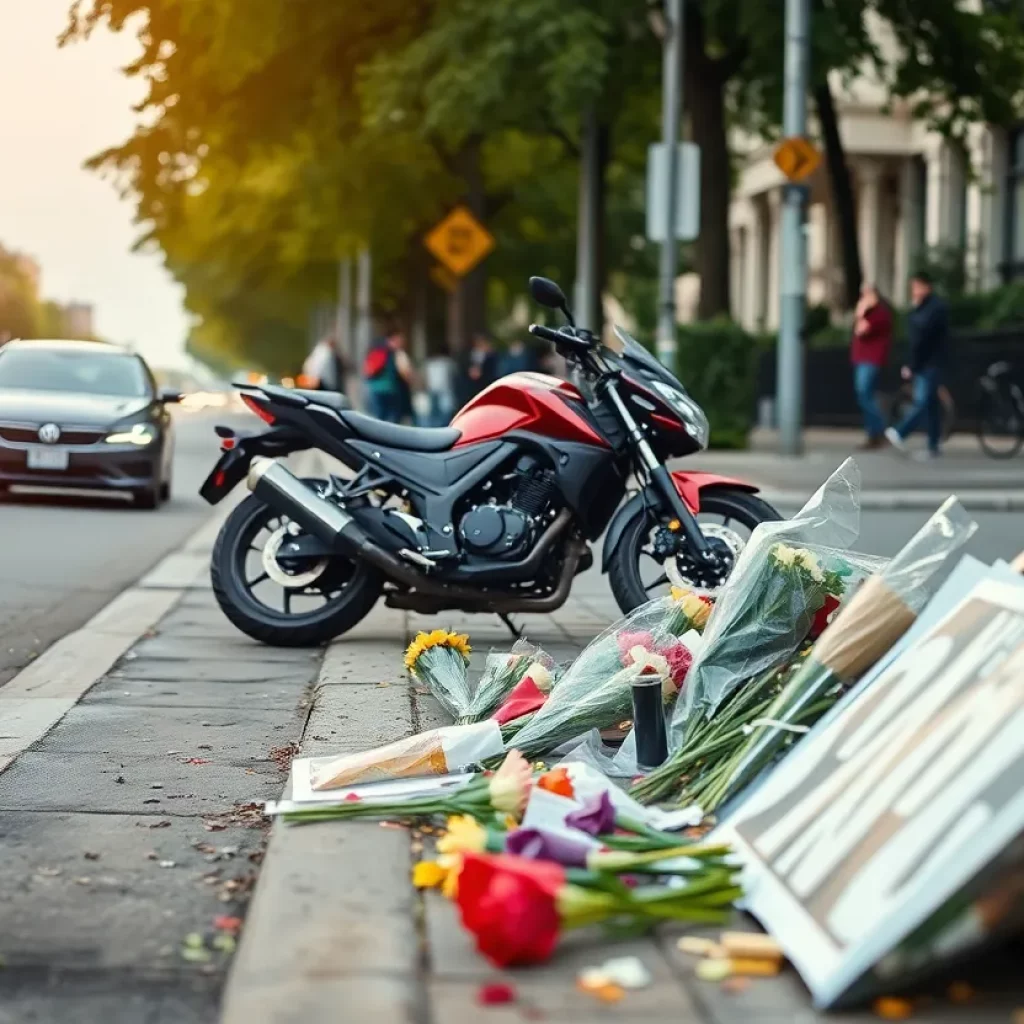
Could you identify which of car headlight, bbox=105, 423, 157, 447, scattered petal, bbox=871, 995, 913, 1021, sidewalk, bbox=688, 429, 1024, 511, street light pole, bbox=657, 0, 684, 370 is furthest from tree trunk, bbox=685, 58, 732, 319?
scattered petal, bbox=871, 995, 913, 1021

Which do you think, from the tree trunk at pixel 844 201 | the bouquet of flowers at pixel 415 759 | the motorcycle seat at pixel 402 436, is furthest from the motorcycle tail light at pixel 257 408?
the tree trunk at pixel 844 201

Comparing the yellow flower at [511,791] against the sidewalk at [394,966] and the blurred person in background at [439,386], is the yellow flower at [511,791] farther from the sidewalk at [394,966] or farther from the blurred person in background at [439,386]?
the blurred person in background at [439,386]

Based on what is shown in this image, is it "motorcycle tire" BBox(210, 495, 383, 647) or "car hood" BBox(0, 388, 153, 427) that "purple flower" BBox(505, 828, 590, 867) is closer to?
"motorcycle tire" BBox(210, 495, 383, 647)

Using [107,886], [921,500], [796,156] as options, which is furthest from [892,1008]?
[796,156]

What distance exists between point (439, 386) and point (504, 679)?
25954 mm

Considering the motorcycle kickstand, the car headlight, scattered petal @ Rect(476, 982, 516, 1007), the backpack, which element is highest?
scattered petal @ Rect(476, 982, 516, 1007)

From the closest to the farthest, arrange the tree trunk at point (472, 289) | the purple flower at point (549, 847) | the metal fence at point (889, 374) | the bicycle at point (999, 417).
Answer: the purple flower at point (549, 847), the bicycle at point (999, 417), the metal fence at point (889, 374), the tree trunk at point (472, 289)

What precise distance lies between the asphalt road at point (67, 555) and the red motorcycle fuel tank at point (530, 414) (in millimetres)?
1909

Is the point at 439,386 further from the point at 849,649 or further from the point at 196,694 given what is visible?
the point at 849,649

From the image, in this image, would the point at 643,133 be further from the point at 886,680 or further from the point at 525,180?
the point at 886,680

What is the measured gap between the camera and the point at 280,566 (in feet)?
25.8

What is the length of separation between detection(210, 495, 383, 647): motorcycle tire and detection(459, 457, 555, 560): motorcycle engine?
45 cm

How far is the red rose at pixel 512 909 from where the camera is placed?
11.2 feet

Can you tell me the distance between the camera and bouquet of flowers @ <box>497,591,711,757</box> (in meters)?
5.20
